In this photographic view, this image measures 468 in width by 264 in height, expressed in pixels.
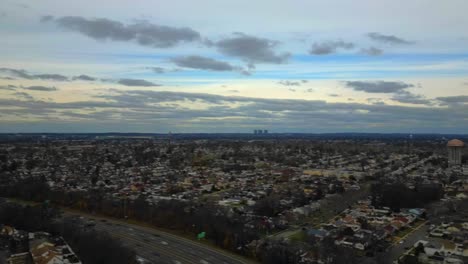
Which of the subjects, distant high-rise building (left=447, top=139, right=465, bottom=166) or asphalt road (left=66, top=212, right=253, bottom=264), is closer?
asphalt road (left=66, top=212, right=253, bottom=264)

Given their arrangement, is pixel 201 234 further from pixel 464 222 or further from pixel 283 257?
pixel 464 222

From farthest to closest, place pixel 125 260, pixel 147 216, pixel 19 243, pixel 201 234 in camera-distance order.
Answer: pixel 147 216, pixel 201 234, pixel 19 243, pixel 125 260

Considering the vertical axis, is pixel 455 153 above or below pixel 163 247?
above

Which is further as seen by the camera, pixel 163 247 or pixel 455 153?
pixel 455 153

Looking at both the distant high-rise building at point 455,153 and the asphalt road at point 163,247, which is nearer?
the asphalt road at point 163,247

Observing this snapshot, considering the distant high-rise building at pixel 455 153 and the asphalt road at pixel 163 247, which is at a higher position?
the distant high-rise building at pixel 455 153

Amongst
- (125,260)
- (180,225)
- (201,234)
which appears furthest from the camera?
(180,225)

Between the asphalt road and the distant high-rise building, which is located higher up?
the distant high-rise building

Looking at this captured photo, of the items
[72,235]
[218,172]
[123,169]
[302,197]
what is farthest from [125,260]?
[123,169]
